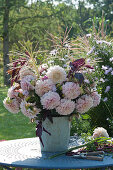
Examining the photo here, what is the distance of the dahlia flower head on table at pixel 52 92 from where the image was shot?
7.54 feet

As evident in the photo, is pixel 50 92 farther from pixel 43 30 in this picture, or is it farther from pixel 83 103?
pixel 43 30

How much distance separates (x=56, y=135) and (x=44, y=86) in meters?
0.41

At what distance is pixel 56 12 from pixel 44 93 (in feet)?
50.2

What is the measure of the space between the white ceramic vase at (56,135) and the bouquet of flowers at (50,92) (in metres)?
0.06

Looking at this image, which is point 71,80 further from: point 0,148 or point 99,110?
point 99,110

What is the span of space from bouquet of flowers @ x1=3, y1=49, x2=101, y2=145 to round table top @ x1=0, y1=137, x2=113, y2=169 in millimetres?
203

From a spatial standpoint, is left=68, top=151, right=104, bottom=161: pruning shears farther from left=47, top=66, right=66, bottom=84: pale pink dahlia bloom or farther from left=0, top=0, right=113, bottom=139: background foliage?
left=0, top=0, right=113, bottom=139: background foliage

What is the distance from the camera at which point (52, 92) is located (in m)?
2.29

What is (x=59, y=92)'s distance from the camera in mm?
2359

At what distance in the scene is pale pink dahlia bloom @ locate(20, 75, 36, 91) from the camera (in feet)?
7.69

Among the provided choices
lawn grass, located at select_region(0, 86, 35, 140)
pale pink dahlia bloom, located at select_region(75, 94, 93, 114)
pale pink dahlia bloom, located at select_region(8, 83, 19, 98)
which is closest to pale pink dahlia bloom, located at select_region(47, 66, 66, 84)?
pale pink dahlia bloom, located at select_region(75, 94, 93, 114)

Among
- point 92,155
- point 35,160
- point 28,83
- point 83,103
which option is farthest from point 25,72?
point 92,155

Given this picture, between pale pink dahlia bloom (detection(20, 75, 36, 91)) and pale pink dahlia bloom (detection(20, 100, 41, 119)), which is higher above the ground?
pale pink dahlia bloom (detection(20, 75, 36, 91))

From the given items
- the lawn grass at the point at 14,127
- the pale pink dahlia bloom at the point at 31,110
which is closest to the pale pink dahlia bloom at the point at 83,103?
the pale pink dahlia bloom at the point at 31,110
